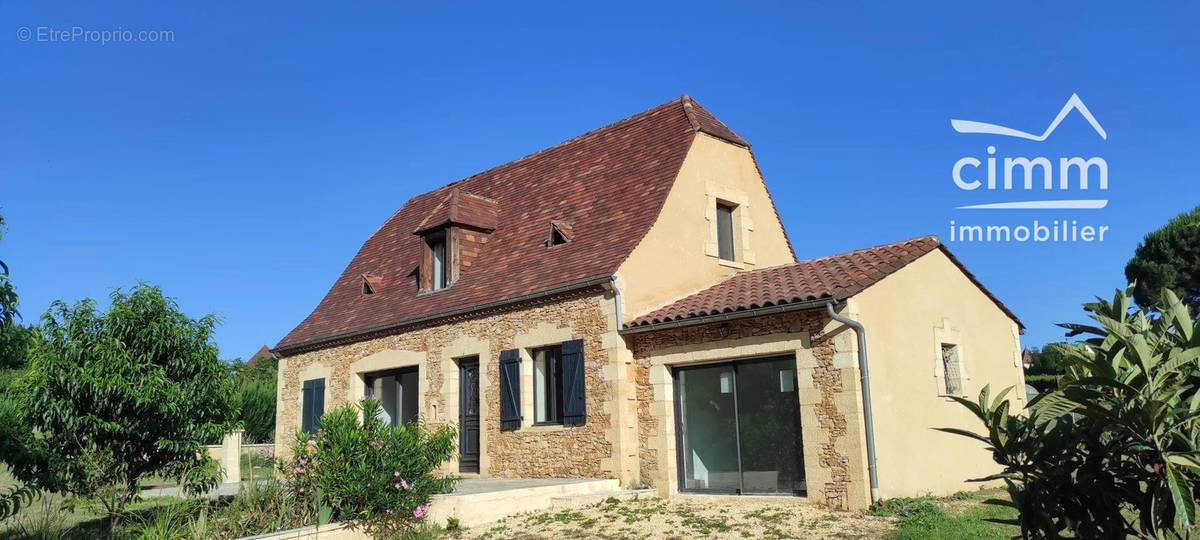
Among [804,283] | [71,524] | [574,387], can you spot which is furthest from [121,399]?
[804,283]

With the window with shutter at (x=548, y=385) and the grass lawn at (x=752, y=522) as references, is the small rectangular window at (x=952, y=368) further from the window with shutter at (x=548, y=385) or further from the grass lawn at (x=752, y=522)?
the window with shutter at (x=548, y=385)

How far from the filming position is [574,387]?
12773mm

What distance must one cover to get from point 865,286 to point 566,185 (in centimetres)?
717

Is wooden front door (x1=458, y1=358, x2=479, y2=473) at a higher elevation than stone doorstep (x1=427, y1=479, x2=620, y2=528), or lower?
higher

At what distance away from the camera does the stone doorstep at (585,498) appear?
10781 millimetres

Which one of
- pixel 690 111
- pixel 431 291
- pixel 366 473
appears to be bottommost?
pixel 366 473

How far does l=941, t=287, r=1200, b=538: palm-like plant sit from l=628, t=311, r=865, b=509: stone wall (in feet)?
21.1

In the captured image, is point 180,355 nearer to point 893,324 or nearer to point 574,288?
point 574,288

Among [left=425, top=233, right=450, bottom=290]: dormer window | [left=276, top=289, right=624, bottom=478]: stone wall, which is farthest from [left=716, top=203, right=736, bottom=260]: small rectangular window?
[left=425, top=233, right=450, bottom=290]: dormer window

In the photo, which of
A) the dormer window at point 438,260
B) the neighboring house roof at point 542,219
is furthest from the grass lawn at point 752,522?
the dormer window at point 438,260

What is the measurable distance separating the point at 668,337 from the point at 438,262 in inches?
249

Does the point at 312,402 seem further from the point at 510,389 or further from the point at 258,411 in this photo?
the point at 258,411

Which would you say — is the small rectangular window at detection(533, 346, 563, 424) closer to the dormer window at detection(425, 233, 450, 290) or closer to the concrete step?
the concrete step

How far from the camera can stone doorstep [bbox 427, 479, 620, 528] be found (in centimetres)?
984
